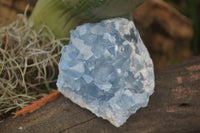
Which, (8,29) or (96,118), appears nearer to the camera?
(96,118)

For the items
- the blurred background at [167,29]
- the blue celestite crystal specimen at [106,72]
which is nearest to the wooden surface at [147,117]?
the blue celestite crystal specimen at [106,72]

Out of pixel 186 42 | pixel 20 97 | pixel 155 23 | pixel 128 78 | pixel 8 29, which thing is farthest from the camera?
pixel 186 42

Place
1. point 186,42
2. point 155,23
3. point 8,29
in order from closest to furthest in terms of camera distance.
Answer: point 8,29, point 155,23, point 186,42

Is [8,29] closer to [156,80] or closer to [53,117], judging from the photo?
[53,117]

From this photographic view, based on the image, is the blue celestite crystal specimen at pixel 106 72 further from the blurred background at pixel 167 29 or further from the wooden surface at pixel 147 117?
the blurred background at pixel 167 29

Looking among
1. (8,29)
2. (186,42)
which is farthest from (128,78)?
(186,42)

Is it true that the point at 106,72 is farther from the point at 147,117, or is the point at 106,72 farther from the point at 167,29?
the point at 167,29

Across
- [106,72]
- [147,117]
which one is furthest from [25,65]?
[147,117]
